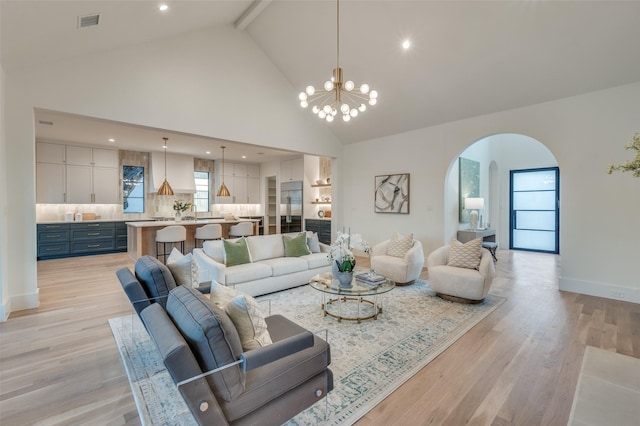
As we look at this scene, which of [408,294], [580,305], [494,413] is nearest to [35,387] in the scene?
[494,413]

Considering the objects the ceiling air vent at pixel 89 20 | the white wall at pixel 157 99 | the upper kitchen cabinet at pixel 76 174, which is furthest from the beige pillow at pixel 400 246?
the upper kitchen cabinet at pixel 76 174

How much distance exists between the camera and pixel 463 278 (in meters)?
3.90

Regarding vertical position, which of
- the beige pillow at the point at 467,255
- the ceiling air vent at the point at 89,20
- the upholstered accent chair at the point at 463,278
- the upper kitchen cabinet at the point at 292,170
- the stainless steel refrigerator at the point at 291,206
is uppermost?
the ceiling air vent at the point at 89,20

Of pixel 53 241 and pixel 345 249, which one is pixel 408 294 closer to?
pixel 345 249

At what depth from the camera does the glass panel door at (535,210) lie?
25.6 feet

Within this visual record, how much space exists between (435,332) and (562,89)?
168 inches

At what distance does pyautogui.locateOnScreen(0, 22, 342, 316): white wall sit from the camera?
360cm

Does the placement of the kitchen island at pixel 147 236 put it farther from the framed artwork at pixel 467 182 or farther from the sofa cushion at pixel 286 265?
the framed artwork at pixel 467 182

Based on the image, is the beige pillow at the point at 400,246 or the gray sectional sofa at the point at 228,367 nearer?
the gray sectional sofa at the point at 228,367

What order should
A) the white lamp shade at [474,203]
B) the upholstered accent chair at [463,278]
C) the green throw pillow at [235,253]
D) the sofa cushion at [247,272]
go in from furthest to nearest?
the white lamp shade at [474,203] < the green throw pillow at [235,253] < the sofa cushion at [247,272] < the upholstered accent chair at [463,278]

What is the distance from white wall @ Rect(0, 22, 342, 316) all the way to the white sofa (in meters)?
2.09

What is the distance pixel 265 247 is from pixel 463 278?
3056 mm

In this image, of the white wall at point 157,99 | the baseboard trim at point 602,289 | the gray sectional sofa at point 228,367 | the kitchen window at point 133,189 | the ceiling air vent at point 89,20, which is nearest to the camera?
the gray sectional sofa at point 228,367

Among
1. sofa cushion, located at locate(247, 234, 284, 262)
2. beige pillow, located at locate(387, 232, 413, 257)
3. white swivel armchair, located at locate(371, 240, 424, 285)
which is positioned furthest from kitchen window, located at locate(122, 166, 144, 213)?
beige pillow, located at locate(387, 232, 413, 257)
